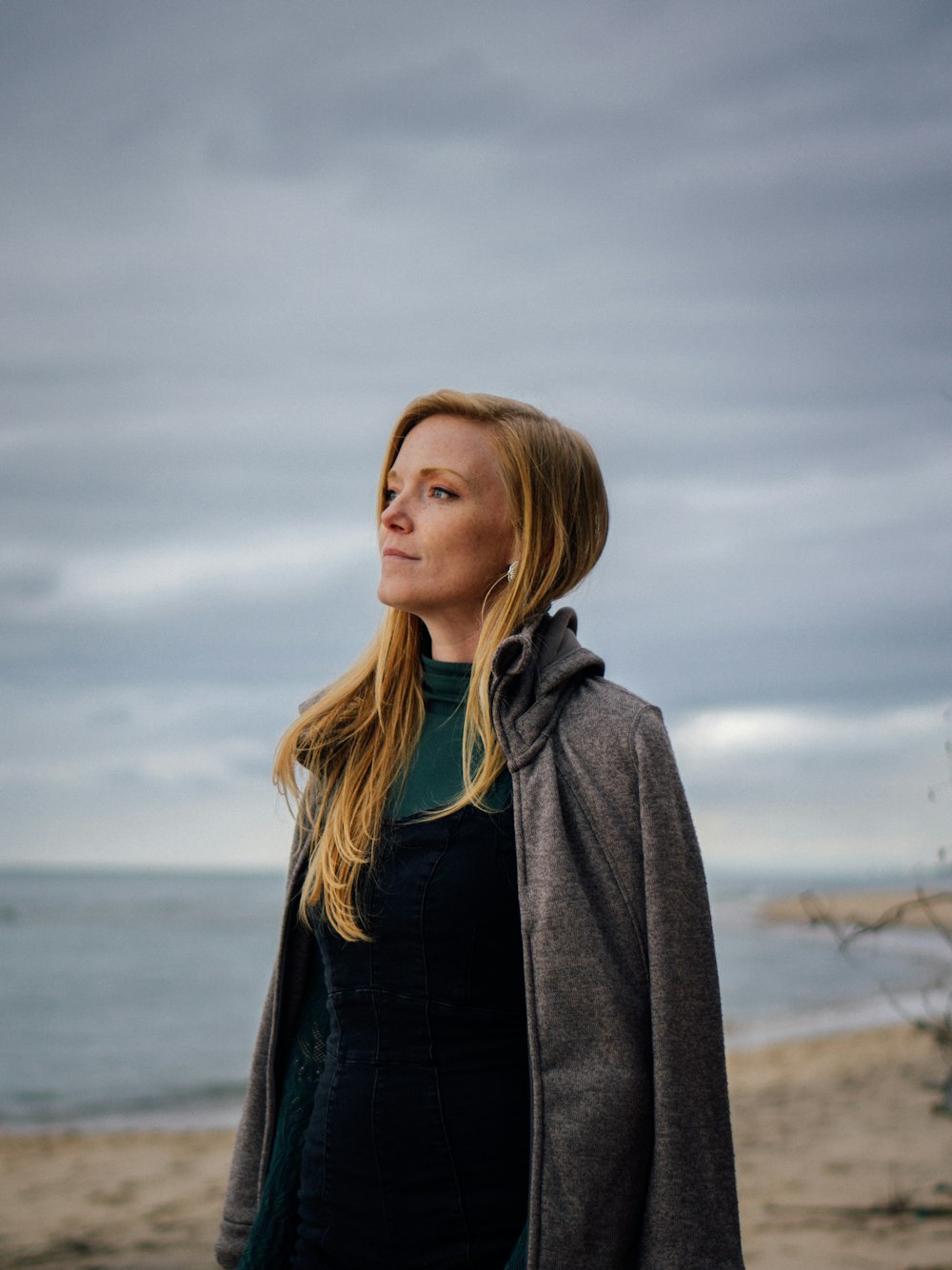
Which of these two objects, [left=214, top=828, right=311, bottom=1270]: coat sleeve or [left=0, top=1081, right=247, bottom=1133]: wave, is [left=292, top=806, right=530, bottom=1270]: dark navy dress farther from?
[left=0, top=1081, right=247, bottom=1133]: wave

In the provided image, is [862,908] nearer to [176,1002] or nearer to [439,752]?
[176,1002]

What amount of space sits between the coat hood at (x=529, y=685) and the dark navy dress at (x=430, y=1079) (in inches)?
4.9

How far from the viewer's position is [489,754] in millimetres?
1952

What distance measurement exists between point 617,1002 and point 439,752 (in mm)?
552

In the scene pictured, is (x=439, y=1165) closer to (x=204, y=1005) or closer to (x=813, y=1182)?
(x=813, y=1182)

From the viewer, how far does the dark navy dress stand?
5.91ft

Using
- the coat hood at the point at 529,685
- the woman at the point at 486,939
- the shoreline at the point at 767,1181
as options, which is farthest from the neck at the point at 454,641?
the shoreline at the point at 767,1181

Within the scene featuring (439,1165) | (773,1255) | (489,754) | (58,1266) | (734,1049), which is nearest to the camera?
(439,1165)

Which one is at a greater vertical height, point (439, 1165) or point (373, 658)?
point (373, 658)

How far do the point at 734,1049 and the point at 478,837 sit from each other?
11268mm

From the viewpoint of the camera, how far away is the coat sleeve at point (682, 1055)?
1.64 metres

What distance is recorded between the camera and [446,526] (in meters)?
2.04

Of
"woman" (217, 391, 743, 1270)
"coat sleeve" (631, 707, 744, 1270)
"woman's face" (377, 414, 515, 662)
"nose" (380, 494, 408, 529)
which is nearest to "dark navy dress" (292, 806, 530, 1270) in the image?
"woman" (217, 391, 743, 1270)

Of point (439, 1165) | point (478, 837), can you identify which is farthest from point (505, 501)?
point (439, 1165)
